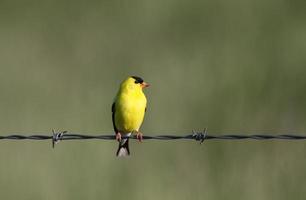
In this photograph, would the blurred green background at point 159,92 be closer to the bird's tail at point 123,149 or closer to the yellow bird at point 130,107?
the bird's tail at point 123,149

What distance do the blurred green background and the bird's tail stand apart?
520 millimetres

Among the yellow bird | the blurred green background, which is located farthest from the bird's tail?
→ the blurred green background

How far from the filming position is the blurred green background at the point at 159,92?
34.5 ft

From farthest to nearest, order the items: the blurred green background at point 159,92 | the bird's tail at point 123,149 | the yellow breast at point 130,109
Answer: the blurred green background at point 159,92 < the bird's tail at point 123,149 < the yellow breast at point 130,109

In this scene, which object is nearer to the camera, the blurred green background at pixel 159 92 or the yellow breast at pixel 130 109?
the yellow breast at pixel 130 109

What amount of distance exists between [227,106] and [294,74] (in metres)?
1.04

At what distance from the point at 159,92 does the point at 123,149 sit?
194 centimetres

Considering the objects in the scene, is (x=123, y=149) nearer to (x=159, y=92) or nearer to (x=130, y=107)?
(x=130, y=107)

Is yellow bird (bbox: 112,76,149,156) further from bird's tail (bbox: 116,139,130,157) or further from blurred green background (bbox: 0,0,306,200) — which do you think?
blurred green background (bbox: 0,0,306,200)

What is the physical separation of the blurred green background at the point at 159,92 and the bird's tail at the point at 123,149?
1.70ft

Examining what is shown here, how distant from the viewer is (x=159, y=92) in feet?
38.6


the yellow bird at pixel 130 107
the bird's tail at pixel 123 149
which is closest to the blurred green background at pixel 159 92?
the bird's tail at pixel 123 149

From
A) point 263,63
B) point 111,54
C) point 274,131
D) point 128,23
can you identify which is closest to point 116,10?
point 128,23

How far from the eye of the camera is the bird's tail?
9930mm
